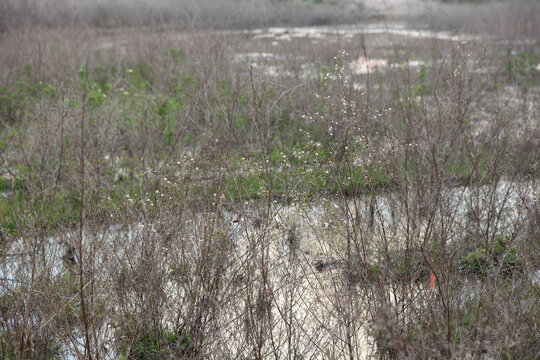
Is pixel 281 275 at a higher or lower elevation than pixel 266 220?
lower

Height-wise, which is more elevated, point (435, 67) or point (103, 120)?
point (435, 67)

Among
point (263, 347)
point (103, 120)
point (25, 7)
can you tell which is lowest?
point (263, 347)

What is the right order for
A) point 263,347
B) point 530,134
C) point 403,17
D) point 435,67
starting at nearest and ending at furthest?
point 263,347
point 530,134
point 435,67
point 403,17

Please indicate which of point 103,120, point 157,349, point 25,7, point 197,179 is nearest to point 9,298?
point 157,349

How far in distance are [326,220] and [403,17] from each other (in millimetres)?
14566

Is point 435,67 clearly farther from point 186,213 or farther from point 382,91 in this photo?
point 186,213

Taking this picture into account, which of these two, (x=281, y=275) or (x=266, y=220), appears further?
(x=281, y=275)

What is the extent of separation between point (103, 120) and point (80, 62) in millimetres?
3194

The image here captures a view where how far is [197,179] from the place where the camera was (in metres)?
4.54

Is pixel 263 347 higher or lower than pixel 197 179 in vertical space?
lower

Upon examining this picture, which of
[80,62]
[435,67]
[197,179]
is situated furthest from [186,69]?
[197,179]

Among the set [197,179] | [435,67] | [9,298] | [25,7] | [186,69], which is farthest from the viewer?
[25,7]

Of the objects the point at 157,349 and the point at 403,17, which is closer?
the point at 157,349

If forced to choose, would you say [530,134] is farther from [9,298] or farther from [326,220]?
[9,298]
